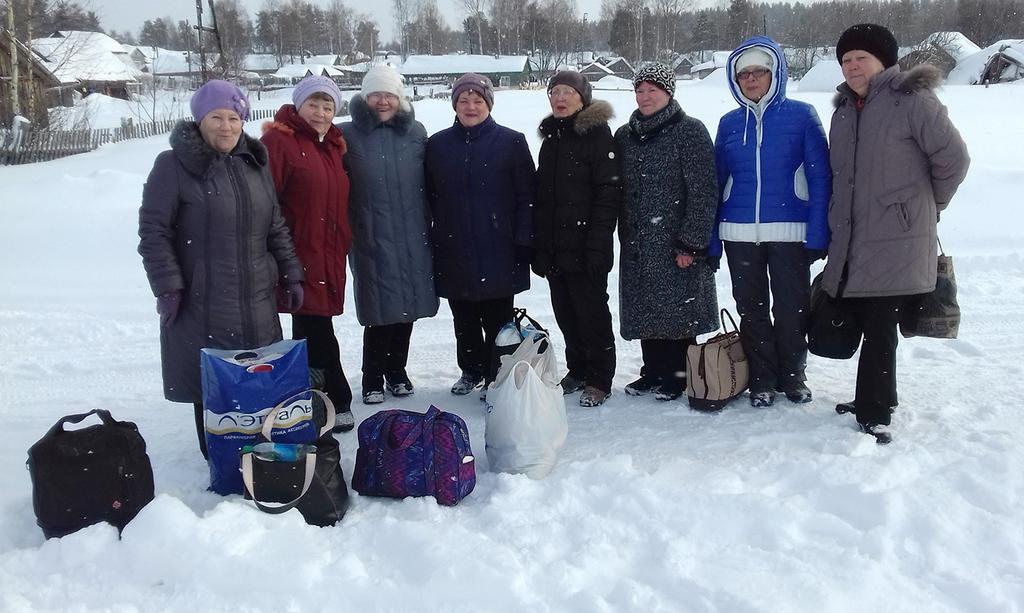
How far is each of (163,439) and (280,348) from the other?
110 cm

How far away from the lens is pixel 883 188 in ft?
11.1

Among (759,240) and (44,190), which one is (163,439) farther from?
(44,190)

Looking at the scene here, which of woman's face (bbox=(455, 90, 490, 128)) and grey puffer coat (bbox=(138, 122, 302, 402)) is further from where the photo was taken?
woman's face (bbox=(455, 90, 490, 128))

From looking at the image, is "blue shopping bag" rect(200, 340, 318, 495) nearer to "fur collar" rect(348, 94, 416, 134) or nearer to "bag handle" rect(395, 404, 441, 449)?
"bag handle" rect(395, 404, 441, 449)

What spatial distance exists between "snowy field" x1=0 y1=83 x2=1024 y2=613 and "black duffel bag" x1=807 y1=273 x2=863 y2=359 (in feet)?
1.21

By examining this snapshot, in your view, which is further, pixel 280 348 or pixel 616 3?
pixel 616 3

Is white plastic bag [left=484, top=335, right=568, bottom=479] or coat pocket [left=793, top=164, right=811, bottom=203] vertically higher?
coat pocket [left=793, top=164, right=811, bottom=203]

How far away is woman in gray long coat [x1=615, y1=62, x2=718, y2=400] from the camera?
12.9 feet

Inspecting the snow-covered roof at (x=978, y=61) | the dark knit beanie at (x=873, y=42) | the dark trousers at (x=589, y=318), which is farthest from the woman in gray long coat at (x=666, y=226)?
the snow-covered roof at (x=978, y=61)

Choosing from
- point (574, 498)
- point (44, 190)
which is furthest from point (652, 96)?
point (44, 190)

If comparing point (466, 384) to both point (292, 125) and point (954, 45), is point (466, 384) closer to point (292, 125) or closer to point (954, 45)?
point (292, 125)

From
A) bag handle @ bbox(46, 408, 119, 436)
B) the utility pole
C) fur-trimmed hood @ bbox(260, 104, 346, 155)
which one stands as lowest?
bag handle @ bbox(46, 408, 119, 436)

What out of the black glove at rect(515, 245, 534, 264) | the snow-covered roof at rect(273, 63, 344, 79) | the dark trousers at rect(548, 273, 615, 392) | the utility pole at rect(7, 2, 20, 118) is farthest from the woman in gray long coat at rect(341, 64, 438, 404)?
the snow-covered roof at rect(273, 63, 344, 79)

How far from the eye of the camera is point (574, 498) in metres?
3.02
